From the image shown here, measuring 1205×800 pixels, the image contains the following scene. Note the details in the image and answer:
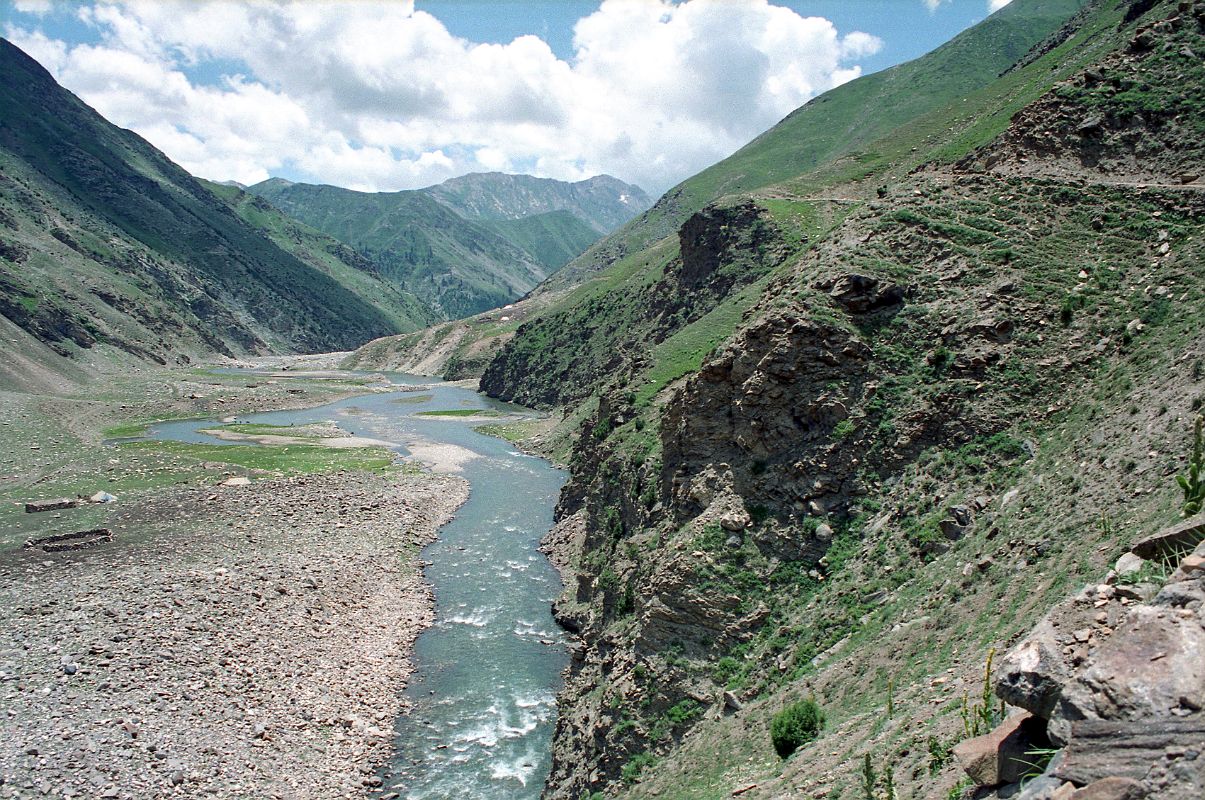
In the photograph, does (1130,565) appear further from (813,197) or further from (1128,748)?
(813,197)

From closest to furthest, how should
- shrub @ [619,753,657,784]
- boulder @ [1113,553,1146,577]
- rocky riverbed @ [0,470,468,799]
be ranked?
boulder @ [1113,553,1146,577], shrub @ [619,753,657,784], rocky riverbed @ [0,470,468,799]

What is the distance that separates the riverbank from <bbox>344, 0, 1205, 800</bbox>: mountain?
1086 centimetres

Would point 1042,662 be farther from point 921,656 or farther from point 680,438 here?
point 680,438

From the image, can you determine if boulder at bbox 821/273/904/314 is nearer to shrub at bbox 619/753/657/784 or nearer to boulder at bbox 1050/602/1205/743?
shrub at bbox 619/753/657/784

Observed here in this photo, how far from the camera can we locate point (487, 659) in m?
37.7

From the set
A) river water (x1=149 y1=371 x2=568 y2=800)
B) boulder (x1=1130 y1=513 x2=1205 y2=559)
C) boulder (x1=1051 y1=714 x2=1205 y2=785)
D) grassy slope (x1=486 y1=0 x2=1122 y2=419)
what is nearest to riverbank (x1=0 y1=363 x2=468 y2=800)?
river water (x1=149 y1=371 x2=568 y2=800)

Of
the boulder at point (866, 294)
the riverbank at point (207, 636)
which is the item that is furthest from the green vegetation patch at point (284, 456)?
the boulder at point (866, 294)

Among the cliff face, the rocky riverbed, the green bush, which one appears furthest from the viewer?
the rocky riverbed

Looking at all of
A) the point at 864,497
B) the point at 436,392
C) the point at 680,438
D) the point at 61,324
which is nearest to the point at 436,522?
the point at 680,438

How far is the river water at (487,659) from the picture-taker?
28.9 m

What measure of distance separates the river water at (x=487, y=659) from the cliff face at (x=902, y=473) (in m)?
2.62

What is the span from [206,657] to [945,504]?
34645 millimetres

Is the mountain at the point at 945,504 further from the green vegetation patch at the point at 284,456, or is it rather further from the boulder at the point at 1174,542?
the green vegetation patch at the point at 284,456

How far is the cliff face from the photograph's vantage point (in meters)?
16.7
